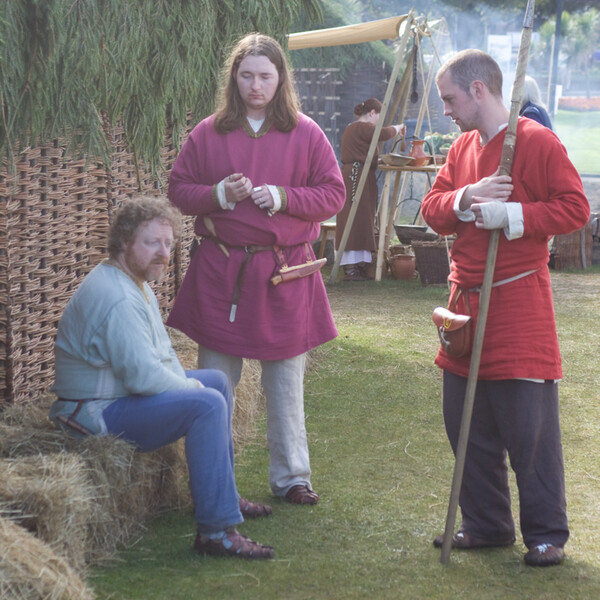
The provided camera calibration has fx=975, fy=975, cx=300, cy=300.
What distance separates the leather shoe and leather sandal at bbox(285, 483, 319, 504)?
0.90 meters

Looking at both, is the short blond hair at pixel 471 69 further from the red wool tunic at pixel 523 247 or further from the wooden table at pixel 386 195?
the wooden table at pixel 386 195

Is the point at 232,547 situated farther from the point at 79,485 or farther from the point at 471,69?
the point at 471,69

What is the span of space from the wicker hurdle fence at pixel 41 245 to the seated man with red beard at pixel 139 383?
584mm

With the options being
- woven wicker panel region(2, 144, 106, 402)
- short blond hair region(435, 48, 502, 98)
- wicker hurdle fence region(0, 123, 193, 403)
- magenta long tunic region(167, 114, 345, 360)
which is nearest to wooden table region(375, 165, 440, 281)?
wicker hurdle fence region(0, 123, 193, 403)

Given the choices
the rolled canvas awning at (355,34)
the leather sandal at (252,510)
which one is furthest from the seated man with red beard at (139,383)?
the rolled canvas awning at (355,34)

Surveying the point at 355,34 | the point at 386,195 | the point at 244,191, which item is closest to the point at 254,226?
the point at 244,191

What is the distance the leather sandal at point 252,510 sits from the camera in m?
3.64

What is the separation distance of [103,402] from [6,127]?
101cm

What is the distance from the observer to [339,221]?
32.0 ft

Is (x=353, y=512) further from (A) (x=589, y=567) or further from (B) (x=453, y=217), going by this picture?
(B) (x=453, y=217)

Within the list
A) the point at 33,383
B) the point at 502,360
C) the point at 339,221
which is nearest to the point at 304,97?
the point at 339,221

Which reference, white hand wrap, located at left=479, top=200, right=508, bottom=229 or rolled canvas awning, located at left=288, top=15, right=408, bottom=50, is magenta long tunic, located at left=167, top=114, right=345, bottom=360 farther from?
rolled canvas awning, located at left=288, top=15, right=408, bottom=50

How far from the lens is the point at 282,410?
3.77m

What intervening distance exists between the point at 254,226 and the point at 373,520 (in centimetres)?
120
